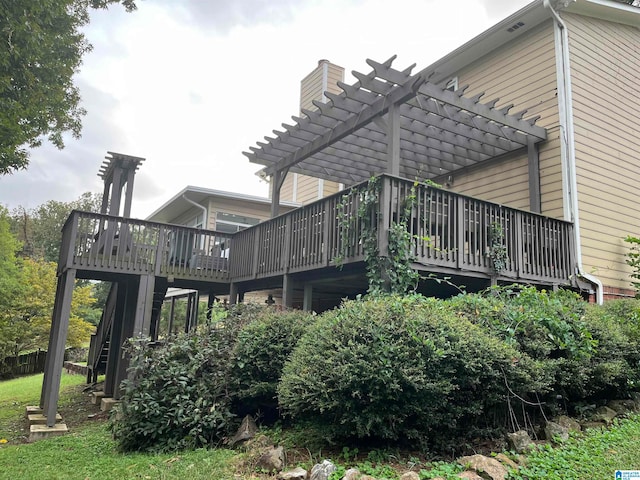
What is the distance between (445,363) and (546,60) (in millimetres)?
7569

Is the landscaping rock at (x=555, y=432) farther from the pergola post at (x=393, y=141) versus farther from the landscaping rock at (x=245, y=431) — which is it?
the pergola post at (x=393, y=141)

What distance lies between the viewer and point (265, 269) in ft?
28.7

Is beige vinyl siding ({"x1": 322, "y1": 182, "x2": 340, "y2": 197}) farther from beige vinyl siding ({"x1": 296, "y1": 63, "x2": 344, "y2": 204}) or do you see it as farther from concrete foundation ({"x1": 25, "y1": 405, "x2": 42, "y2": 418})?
concrete foundation ({"x1": 25, "y1": 405, "x2": 42, "y2": 418})

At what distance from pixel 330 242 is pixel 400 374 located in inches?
132

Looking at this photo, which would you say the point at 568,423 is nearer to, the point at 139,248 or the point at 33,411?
the point at 139,248

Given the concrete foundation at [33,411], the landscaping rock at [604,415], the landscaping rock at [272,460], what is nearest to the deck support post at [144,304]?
the concrete foundation at [33,411]

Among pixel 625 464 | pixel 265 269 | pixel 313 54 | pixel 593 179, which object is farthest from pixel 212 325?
pixel 313 54

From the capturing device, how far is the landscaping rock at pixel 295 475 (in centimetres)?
355

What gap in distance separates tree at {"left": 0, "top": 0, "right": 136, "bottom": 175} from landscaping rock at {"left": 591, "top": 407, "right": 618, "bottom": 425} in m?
9.15

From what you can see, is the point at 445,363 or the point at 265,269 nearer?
the point at 445,363

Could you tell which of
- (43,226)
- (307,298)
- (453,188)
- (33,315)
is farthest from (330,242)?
(43,226)

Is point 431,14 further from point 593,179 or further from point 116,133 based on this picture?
point 116,133

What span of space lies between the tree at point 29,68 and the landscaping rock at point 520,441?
8.41 metres

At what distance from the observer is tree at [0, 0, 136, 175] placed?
7812 millimetres
